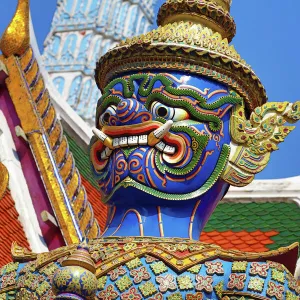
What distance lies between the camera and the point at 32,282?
3309 millimetres

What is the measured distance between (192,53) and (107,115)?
15.6 inches

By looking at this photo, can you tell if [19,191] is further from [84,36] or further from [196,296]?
[84,36]

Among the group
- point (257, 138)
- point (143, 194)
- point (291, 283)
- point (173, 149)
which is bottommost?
point (291, 283)

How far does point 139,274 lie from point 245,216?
16.4ft

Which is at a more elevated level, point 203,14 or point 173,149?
point 203,14

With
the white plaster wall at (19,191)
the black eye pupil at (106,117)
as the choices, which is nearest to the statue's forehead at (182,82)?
the black eye pupil at (106,117)

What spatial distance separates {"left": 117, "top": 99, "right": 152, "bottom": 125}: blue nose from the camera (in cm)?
358

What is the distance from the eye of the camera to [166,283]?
126 inches

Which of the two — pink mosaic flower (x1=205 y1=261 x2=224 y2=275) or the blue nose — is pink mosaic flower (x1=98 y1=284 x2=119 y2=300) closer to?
pink mosaic flower (x1=205 y1=261 x2=224 y2=275)

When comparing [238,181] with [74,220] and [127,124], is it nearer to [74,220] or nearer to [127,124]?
[127,124]

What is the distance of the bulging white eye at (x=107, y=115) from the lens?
3668 millimetres

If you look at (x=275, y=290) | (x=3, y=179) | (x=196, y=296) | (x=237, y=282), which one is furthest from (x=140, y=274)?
(x=3, y=179)

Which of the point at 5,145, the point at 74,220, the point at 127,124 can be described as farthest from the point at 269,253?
the point at 5,145

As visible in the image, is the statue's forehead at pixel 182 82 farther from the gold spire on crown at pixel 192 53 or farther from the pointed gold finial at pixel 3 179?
the pointed gold finial at pixel 3 179
